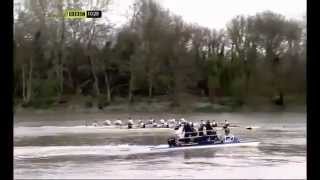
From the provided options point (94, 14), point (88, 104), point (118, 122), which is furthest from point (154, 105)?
point (94, 14)

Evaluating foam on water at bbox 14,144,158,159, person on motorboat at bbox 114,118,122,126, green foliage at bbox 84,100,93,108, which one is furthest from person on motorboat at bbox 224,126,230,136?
green foliage at bbox 84,100,93,108

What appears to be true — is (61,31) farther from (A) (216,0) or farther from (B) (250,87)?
(B) (250,87)

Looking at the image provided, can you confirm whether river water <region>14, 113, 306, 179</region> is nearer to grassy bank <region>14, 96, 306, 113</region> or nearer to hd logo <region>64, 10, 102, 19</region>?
grassy bank <region>14, 96, 306, 113</region>

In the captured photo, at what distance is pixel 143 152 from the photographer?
1882mm

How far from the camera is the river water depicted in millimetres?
1806

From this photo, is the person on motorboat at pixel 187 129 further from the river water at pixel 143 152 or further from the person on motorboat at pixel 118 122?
the person on motorboat at pixel 118 122

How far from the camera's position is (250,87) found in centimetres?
187

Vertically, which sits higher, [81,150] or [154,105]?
[154,105]

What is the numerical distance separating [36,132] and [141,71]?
499 mm

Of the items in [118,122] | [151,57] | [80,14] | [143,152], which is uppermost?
[80,14]

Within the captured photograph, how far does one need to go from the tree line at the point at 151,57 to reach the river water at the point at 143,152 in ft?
0.36

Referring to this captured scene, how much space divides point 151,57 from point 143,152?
1.29ft

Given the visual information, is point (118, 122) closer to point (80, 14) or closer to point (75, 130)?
point (75, 130)
